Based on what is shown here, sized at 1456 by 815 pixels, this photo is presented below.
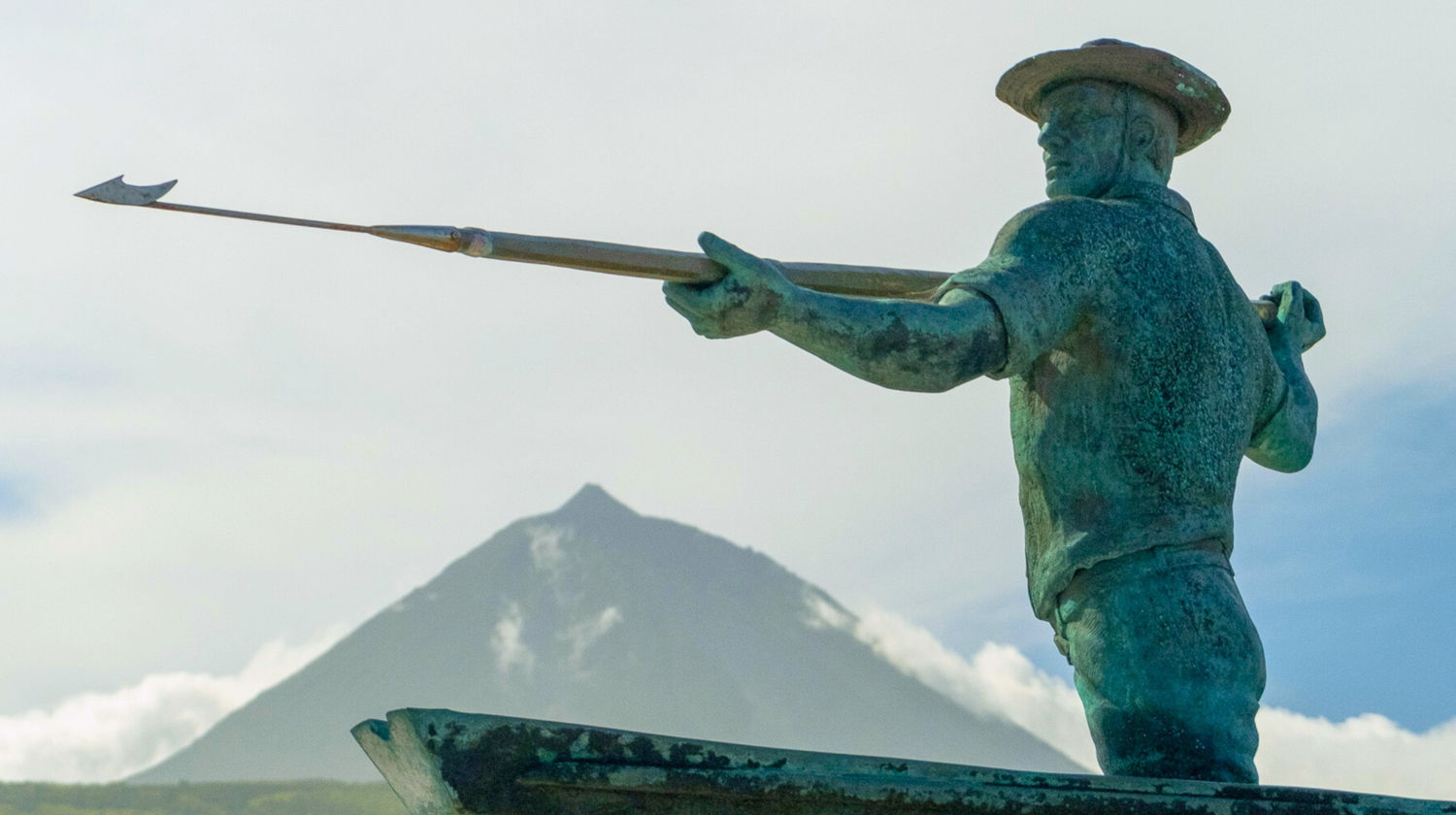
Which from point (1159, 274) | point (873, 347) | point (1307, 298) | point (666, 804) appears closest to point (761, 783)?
point (666, 804)

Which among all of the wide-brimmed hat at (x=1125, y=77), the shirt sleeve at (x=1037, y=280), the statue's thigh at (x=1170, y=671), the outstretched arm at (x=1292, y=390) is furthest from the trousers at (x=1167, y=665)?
the wide-brimmed hat at (x=1125, y=77)

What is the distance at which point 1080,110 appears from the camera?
6.31m

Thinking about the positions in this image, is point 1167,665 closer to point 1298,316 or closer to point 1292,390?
point 1292,390

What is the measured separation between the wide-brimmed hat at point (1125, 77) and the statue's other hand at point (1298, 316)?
731 mm

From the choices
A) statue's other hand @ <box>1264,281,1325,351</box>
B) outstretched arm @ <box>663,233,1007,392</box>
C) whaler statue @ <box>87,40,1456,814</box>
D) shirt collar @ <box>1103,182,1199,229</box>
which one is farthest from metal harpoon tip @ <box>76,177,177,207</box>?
statue's other hand @ <box>1264,281,1325,351</box>

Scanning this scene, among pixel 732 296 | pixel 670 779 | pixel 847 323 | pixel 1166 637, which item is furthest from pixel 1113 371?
pixel 670 779

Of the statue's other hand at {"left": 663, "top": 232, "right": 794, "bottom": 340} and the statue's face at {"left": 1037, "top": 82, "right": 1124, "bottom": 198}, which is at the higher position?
the statue's face at {"left": 1037, "top": 82, "right": 1124, "bottom": 198}

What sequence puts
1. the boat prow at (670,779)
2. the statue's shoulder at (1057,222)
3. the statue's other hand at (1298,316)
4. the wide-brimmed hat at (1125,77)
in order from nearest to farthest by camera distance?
the boat prow at (670,779)
the statue's shoulder at (1057,222)
the wide-brimmed hat at (1125,77)
the statue's other hand at (1298,316)

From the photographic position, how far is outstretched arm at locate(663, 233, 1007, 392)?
531cm

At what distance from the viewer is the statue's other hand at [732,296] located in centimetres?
529

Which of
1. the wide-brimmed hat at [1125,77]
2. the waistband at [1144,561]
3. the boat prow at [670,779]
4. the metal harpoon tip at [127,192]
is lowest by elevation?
the boat prow at [670,779]

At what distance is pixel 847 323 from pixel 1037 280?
72 cm

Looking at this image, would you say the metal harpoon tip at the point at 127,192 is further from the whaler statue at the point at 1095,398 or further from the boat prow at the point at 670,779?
the boat prow at the point at 670,779

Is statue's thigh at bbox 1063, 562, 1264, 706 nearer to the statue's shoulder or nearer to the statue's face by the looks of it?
the statue's shoulder
